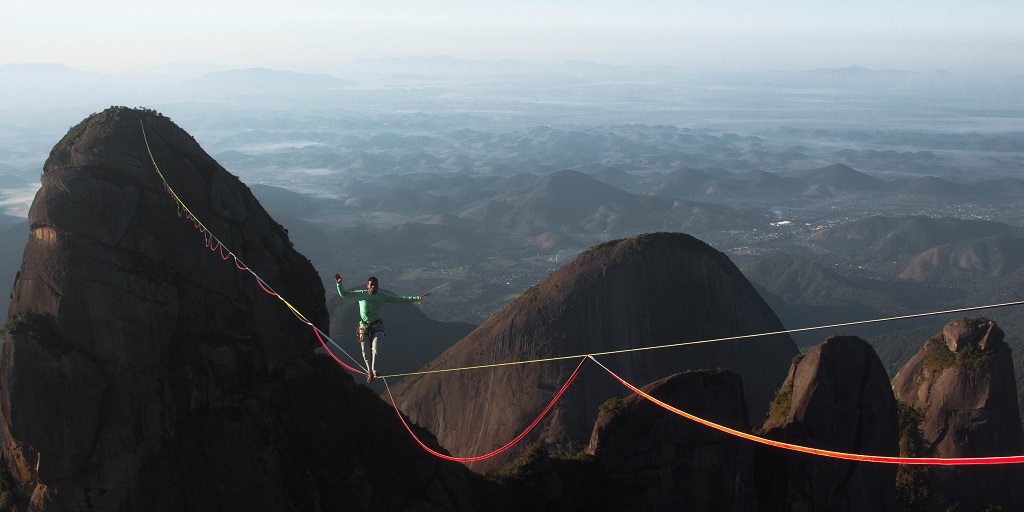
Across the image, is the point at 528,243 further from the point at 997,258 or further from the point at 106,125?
the point at 106,125

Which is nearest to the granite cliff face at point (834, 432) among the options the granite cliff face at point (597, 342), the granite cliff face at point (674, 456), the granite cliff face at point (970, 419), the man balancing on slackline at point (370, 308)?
the granite cliff face at point (674, 456)

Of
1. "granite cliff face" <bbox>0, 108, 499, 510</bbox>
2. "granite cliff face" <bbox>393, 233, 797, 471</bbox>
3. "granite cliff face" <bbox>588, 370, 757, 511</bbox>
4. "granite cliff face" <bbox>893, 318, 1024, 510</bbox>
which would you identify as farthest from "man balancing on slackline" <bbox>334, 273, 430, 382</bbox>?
"granite cliff face" <bbox>893, 318, 1024, 510</bbox>

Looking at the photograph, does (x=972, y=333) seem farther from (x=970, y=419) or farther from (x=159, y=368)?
(x=159, y=368)

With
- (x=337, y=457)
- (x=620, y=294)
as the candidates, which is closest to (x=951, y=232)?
(x=620, y=294)

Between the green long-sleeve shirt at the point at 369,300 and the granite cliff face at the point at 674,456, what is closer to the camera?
the green long-sleeve shirt at the point at 369,300

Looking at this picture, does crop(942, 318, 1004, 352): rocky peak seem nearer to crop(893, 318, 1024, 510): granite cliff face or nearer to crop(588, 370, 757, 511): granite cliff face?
crop(893, 318, 1024, 510): granite cliff face

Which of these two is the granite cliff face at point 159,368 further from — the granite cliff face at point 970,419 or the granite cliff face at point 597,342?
the granite cliff face at point 970,419
